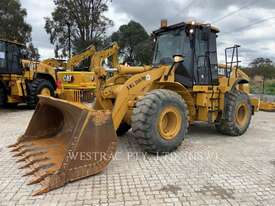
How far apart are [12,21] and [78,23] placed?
21.8ft

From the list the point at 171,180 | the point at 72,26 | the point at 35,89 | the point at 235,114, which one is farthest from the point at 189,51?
the point at 72,26

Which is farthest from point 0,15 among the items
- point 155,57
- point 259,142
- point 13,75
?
point 259,142

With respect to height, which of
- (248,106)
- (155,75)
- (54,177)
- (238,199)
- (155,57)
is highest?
(155,57)

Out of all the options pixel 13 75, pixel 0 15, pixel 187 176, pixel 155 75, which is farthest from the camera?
pixel 0 15

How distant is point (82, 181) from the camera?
11.3 ft

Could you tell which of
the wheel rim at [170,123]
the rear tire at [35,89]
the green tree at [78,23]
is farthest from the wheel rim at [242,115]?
the green tree at [78,23]

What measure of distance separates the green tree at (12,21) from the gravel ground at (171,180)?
83.2 feet

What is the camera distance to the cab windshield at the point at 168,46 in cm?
561

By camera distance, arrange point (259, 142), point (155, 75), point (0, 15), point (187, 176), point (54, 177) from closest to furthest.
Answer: point (54, 177) < point (187, 176) < point (155, 75) < point (259, 142) < point (0, 15)

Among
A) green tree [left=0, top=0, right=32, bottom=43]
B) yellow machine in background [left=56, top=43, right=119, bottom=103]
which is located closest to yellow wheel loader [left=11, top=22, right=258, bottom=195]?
yellow machine in background [left=56, top=43, right=119, bottom=103]

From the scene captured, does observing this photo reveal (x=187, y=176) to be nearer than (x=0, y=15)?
Yes

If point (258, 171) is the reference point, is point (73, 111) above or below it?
above

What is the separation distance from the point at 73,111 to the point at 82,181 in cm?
105

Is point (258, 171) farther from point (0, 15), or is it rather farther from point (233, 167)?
point (0, 15)
